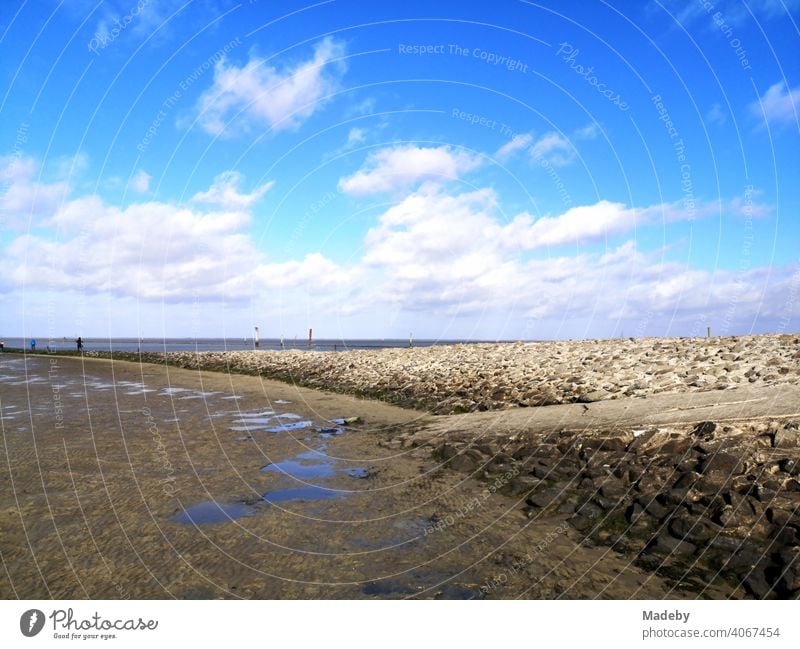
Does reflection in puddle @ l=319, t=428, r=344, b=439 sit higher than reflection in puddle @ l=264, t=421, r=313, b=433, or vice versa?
reflection in puddle @ l=319, t=428, r=344, b=439

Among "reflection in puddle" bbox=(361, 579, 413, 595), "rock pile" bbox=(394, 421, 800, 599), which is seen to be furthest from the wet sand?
"rock pile" bbox=(394, 421, 800, 599)

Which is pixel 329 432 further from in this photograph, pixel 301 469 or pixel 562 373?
pixel 562 373

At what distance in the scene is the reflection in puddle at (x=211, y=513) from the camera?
316 inches

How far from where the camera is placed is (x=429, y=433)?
49.3 feet

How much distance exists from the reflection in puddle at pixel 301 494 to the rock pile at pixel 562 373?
341 inches

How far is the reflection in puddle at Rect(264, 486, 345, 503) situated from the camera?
30.6ft

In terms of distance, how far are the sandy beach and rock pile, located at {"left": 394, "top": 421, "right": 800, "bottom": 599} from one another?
4 centimetres

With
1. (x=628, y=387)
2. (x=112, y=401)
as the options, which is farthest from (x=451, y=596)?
(x=112, y=401)

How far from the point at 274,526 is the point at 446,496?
3.38 m

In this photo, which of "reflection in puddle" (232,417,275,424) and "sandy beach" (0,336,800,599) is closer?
"sandy beach" (0,336,800,599)

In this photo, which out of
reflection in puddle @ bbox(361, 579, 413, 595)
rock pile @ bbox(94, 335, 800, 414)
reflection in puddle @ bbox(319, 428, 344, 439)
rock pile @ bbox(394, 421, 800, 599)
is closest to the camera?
reflection in puddle @ bbox(361, 579, 413, 595)

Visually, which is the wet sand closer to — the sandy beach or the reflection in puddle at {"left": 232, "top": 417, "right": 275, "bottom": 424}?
the sandy beach

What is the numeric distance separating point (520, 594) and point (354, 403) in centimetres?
1729

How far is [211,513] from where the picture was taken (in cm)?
837
